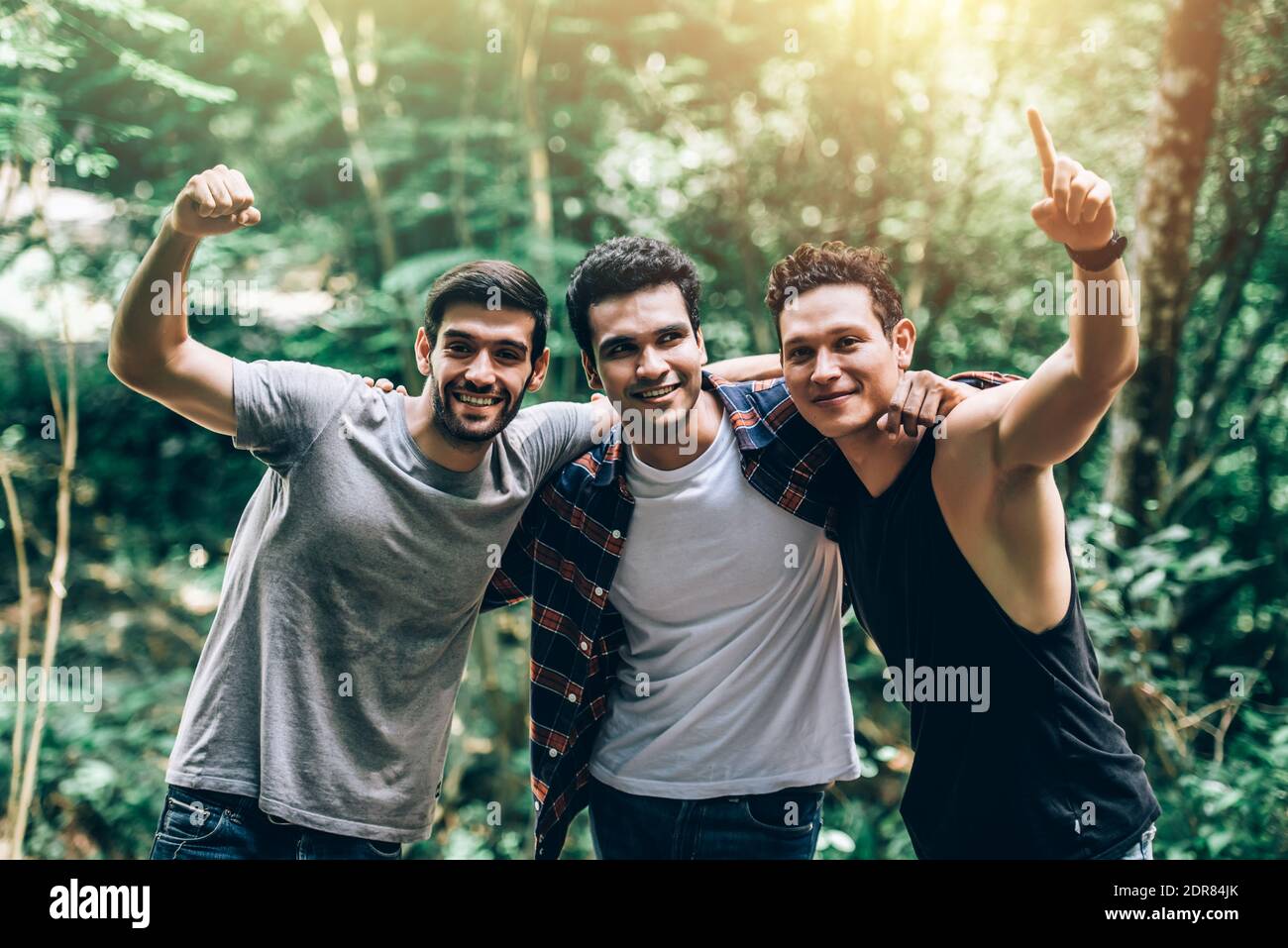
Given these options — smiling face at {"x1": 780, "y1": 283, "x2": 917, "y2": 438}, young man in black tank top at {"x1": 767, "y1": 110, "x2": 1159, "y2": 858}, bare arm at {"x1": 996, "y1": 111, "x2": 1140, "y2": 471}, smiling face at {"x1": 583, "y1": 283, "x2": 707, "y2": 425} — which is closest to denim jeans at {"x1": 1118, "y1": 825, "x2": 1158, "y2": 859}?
young man in black tank top at {"x1": 767, "y1": 110, "x2": 1159, "y2": 858}

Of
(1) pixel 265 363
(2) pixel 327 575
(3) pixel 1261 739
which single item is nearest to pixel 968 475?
(2) pixel 327 575

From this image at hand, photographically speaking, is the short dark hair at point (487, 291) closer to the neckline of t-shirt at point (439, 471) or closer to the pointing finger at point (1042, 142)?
the neckline of t-shirt at point (439, 471)

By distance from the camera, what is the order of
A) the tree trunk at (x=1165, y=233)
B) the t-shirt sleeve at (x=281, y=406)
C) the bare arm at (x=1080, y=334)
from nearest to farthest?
the bare arm at (x=1080, y=334)
the t-shirt sleeve at (x=281, y=406)
the tree trunk at (x=1165, y=233)

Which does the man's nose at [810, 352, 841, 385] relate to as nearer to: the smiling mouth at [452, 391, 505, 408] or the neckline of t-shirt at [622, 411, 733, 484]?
the neckline of t-shirt at [622, 411, 733, 484]

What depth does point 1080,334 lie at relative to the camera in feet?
4.83

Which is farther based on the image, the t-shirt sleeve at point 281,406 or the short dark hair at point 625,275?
the short dark hair at point 625,275

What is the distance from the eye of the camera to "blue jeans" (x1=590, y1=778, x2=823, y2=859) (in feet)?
6.85

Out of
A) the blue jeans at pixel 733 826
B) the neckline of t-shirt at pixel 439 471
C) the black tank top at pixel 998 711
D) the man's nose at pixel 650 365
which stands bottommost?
the blue jeans at pixel 733 826

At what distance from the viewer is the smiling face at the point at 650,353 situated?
206 centimetres

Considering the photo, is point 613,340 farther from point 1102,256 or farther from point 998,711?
point 998,711

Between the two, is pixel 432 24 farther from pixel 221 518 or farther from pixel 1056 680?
pixel 1056 680

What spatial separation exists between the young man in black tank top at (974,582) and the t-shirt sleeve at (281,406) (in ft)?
3.41

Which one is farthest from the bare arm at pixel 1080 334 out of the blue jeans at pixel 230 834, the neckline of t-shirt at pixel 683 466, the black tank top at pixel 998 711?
the blue jeans at pixel 230 834

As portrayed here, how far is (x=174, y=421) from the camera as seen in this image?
6.31 meters
